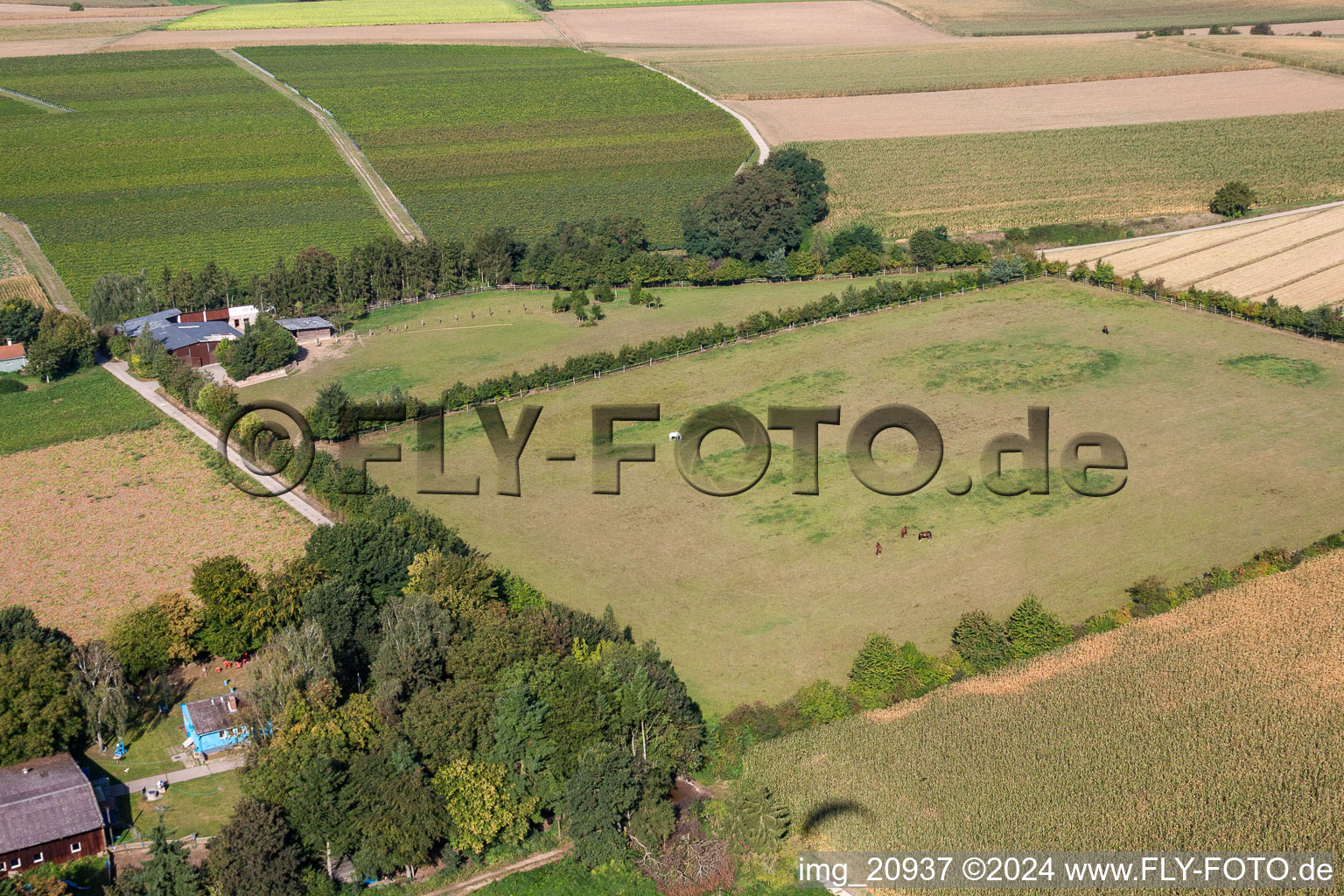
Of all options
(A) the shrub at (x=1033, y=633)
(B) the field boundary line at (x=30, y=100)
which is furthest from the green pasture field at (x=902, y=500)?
(B) the field boundary line at (x=30, y=100)

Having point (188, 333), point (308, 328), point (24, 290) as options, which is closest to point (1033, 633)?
point (308, 328)

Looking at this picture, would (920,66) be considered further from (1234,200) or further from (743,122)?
(1234,200)

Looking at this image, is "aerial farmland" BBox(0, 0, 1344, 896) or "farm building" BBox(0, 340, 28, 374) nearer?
"aerial farmland" BBox(0, 0, 1344, 896)

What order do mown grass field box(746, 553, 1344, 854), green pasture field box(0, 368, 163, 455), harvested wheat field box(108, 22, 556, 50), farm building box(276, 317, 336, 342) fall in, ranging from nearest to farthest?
mown grass field box(746, 553, 1344, 854), green pasture field box(0, 368, 163, 455), farm building box(276, 317, 336, 342), harvested wheat field box(108, 22, 556, 50)

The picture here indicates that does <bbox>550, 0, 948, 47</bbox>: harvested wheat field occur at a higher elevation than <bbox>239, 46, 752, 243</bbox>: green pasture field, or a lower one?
higher

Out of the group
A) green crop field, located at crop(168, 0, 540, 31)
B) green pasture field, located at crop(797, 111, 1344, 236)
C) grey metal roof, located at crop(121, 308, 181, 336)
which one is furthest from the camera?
green crop field, located at crop(168, 0, 540, 31)

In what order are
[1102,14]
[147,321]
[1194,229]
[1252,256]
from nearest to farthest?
1. [147,321]
2. [1252,256]
3. [1194,229]
4. [1102,14]

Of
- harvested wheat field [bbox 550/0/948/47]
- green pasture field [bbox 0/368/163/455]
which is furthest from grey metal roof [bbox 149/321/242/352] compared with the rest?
harvested wheat field [bbox 550/0/948/47]

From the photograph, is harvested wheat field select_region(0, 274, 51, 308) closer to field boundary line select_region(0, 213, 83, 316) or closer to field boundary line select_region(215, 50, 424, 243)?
field boundary line select_region(0, 213, 83, 316)
